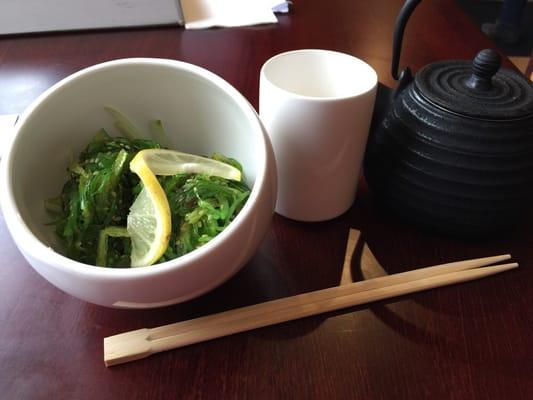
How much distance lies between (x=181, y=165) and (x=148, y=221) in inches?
3.0

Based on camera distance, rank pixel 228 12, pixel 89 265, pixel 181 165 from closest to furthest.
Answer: pixel 89 265 → pixel 181 165 → pixel 228 12

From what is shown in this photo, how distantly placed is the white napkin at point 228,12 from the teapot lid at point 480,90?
622mm

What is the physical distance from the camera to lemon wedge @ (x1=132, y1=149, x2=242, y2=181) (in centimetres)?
45

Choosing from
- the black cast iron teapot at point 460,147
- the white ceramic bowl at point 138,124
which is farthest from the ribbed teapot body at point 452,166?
the white ceramic bowl at point 138,124

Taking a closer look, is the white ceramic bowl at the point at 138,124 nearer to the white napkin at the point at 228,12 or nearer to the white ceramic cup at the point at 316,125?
the white ceramic cup at the point at 316,125

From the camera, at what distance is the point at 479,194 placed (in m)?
0.45

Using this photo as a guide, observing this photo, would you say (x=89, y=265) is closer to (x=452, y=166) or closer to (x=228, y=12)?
(x=452, y=166)

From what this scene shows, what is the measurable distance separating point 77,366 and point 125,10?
79 centimetres

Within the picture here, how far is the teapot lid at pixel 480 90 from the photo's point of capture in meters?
0.42

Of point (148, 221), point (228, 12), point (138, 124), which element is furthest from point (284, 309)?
point (228, 12)

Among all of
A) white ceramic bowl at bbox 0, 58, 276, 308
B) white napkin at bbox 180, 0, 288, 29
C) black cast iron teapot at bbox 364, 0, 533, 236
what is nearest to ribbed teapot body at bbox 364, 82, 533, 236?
black cast iron teapot at bbox 364, 0, 533, 236

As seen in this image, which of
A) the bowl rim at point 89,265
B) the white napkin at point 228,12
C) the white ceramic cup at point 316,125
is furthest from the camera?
the white napkin at point 228,12

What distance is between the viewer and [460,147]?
0.43 metres

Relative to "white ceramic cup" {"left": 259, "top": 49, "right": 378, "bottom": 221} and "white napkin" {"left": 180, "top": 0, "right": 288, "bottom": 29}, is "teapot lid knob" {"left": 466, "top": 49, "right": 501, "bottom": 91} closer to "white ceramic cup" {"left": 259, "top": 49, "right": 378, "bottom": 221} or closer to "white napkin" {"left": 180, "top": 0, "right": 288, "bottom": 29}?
"white ceramic cup" {"left": 259, "top": 49, "right": 378, "bottom": 221}
